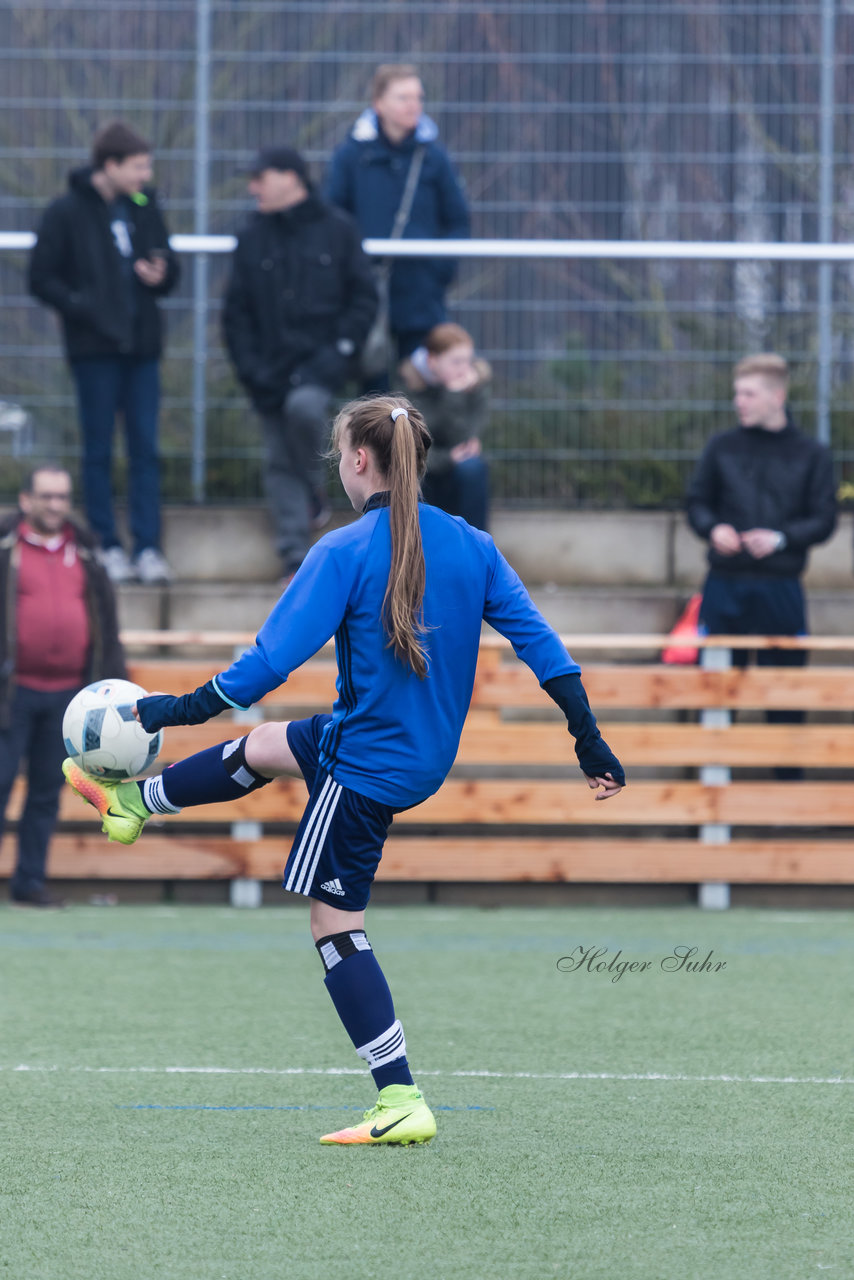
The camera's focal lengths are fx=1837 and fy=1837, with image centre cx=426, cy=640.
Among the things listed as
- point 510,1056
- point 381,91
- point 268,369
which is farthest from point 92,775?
point 381,91

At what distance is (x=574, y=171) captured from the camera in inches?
407

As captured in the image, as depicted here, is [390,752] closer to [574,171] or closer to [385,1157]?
[385,1157]

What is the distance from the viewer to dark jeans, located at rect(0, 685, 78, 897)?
8305 millimetres

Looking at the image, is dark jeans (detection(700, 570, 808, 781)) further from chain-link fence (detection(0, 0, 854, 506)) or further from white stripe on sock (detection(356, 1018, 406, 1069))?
white stripe on sock (detection(356, 1018, 406, 1069))

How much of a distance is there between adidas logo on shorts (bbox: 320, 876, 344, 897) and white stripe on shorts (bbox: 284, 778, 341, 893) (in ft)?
0.12

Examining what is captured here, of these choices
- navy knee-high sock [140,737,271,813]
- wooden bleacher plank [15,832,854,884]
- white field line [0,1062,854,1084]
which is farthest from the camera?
wooden bleacher plank [15,832,854,884]

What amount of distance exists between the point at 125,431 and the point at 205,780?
17.8 ft

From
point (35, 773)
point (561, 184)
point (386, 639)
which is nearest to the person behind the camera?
point (386, 639)

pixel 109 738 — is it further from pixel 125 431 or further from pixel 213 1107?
pixel 125 431

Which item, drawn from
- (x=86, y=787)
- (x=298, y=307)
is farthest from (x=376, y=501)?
(x=298, y=307)

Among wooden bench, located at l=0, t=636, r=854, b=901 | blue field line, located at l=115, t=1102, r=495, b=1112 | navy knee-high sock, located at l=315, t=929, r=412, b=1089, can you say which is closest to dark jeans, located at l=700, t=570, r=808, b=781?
wooden bench, located at l=0, t=636, r=854, b=901

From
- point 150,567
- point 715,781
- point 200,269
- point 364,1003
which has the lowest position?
point 715,781

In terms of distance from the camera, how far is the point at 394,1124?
425 centimetres

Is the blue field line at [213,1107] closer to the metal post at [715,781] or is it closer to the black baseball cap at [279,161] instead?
the metal post at [715,781]
